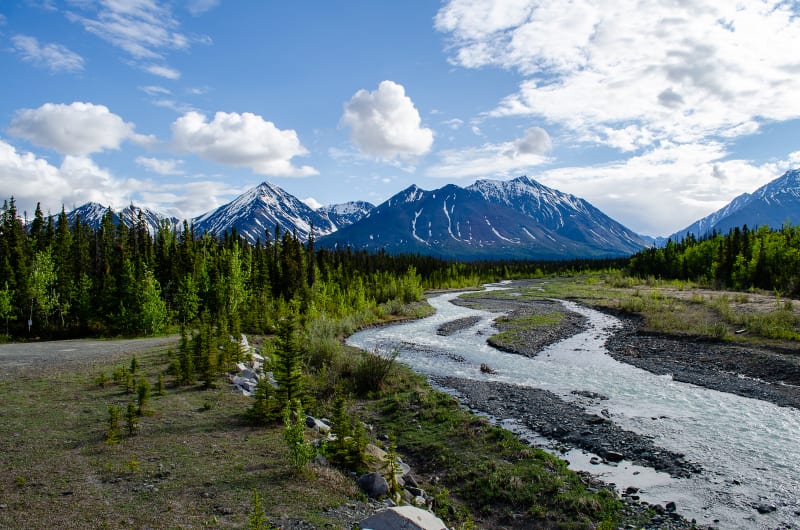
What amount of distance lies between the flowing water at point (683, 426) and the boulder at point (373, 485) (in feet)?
21.0

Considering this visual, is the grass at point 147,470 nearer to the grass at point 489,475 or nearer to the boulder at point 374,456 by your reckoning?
the boulder at point 374,456

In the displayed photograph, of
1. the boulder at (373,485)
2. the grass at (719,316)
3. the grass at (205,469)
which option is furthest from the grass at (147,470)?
the grass at (719,316)

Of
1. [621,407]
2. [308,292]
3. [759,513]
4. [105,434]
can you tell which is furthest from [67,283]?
[759,513]

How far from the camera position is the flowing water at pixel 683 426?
1167 cm

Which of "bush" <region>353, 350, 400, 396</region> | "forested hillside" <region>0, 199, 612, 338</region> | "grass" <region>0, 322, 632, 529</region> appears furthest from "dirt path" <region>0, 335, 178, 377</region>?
"bush" <region>353, 350, 400, 396</region>

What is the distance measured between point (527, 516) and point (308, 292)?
151ft

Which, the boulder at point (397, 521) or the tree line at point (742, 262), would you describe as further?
the tree line at point (742, 262)

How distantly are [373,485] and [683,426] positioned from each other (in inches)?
491

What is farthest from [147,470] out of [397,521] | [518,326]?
[518,326]

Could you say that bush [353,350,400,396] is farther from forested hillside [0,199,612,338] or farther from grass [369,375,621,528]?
forested hillside [0,199,612,338]

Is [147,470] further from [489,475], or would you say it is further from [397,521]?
[489,475]

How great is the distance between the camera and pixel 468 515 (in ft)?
36.1

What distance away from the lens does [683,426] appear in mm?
16859

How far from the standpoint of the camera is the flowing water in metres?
11.7
